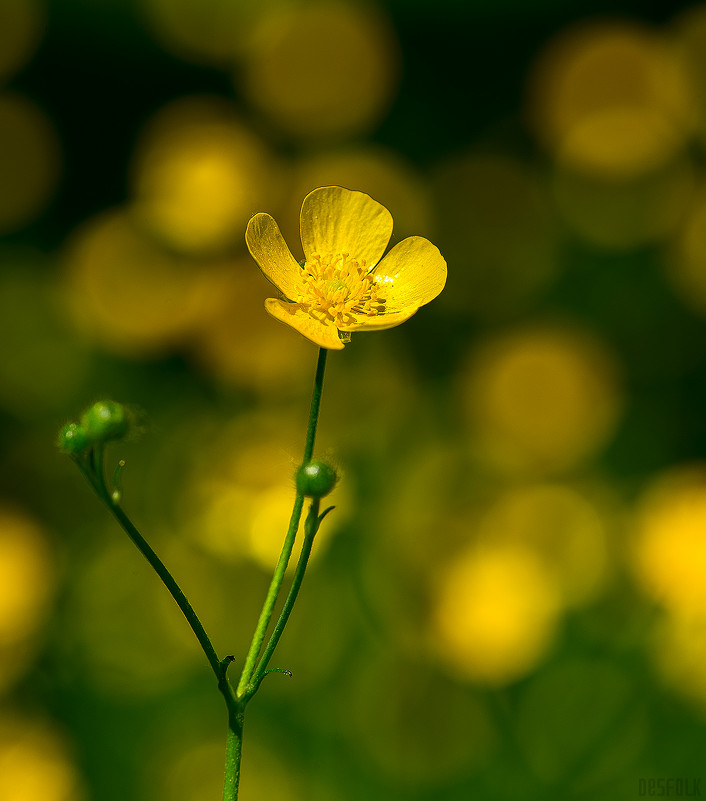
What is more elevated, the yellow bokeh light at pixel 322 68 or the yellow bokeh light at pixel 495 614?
the yellow bokeh light at pixel 322 68

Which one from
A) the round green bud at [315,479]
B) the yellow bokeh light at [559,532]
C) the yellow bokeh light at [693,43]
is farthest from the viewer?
the yellow bokeh light at [693,43]

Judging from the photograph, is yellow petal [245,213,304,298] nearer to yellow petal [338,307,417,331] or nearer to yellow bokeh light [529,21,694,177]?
yellow petal [338,307,417,331]

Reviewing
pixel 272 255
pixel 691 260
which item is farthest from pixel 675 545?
pixel 272 255

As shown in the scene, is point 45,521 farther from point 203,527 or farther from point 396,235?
point 396,235

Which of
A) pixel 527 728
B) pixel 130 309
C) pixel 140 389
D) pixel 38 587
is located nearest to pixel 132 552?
pixel 38 587

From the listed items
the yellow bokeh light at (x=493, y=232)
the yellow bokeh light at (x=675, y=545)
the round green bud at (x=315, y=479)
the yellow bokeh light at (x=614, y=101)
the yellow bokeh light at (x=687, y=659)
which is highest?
the round green bud at (x=315, y=479)

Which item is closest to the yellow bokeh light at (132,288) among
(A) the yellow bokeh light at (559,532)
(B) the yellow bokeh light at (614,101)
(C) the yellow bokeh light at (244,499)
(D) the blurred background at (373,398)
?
(D) the blurred background at (373,398)

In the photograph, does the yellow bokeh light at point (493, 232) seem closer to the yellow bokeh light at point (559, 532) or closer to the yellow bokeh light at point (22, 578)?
the yellow bokeh light at point (559, 532)

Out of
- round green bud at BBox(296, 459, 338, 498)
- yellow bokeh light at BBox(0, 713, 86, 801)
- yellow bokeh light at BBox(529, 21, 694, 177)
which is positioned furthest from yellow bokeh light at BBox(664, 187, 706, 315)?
round green bud at BBox(296, 459, 338, 498)

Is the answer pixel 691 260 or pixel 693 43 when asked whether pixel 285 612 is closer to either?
pixel 691 260
